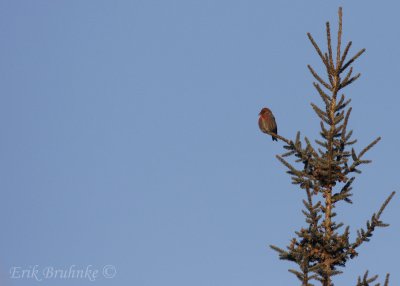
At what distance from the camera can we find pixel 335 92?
7742 millimetres

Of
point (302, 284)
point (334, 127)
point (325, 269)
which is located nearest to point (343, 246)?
point (325, 269)

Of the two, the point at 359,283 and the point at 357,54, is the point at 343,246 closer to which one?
the point at 359,283

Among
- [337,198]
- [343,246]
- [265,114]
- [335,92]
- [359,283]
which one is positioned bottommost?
[359,283]

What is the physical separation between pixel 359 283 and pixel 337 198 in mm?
1065

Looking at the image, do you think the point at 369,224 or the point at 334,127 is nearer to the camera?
the point at 369,224

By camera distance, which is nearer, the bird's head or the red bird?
the red bird

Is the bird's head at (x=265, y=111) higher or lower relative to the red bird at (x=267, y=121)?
higher

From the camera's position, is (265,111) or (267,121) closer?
(267,121)

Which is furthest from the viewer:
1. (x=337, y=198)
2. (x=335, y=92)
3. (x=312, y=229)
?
(x=335, y=92)

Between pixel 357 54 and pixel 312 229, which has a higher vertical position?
pixel 357 54

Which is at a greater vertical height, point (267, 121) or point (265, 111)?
point (265, 111)

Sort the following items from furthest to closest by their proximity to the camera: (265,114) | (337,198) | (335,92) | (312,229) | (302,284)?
(265,114) < (335,92) < (337,198) < (312,229) < (302,284)

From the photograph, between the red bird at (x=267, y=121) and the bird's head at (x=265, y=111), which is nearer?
the red bird at (x=267, y=121)

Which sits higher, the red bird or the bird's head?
the bird's head
